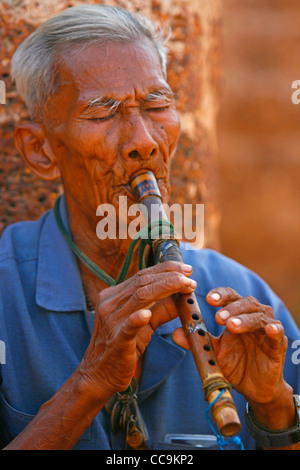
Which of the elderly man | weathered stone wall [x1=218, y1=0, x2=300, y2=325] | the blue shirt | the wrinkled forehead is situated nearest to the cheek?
the elderly man

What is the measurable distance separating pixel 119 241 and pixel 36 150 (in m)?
0.54

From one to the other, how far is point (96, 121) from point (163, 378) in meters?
0.94

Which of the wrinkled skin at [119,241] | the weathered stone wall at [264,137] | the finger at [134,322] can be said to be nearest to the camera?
the finger at [134,322]

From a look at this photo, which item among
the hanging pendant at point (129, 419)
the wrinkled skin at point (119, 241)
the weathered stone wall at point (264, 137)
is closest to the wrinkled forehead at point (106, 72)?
the wrinkled skin at point (119, 241)

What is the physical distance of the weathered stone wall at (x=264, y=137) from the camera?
6.53m

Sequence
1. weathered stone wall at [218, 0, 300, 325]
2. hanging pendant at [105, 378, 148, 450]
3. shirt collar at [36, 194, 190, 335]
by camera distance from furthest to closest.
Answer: weathered stone wall at [218, 0, 300, 325] < shirt collar at [36, 194, 190, 335] < hanging pendant at [105, 378, 148, 450]

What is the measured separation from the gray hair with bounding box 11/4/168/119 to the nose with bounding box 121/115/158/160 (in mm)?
332

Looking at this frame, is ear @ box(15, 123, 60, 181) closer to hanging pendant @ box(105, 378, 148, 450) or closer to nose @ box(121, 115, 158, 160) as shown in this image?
nose @ box(121, 115, 158, 160)

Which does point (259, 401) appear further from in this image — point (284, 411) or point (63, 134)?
point (63, 134)

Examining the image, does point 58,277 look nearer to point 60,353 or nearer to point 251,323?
point 60,353

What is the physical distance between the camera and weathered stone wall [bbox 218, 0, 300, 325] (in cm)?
653

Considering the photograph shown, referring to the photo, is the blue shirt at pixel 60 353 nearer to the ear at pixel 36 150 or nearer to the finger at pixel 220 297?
the ear at pixel 36 150

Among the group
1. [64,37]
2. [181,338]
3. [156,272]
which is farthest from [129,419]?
[64,37]

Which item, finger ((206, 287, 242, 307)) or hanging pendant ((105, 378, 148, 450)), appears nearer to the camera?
finger ((206, 287, 242, 307))
